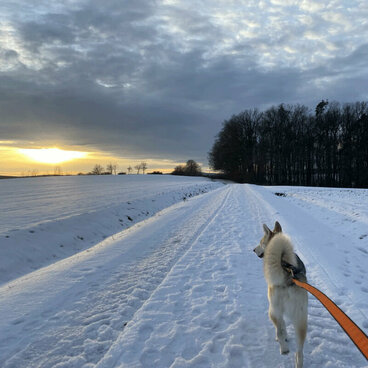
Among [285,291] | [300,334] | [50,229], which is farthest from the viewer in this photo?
[50,229]

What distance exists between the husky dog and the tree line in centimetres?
5797

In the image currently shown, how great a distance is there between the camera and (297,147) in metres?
60.3

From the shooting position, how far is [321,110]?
58656 mm

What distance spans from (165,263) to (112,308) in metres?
2.16

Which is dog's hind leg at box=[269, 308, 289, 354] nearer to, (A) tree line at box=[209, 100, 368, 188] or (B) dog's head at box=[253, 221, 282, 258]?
(B) dog's head at box=[253, 221, 282, 258]

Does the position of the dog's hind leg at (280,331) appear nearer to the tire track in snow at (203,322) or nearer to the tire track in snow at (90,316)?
the tire track in snow at (203,322)

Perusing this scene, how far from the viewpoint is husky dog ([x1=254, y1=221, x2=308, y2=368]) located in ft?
8.68

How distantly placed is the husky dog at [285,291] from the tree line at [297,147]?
190 feet

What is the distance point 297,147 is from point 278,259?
64440 mm

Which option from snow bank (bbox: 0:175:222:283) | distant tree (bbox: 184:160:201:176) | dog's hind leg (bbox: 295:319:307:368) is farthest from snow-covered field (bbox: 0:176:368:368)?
distant tree (bbox: 184:160:201:176)

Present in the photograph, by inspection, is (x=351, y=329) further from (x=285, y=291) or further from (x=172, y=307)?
(x=172, y=307)

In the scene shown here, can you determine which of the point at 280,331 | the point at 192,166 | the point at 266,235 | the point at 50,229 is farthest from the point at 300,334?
the point at 192,166

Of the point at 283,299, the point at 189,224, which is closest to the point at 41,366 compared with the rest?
the point at 283,299

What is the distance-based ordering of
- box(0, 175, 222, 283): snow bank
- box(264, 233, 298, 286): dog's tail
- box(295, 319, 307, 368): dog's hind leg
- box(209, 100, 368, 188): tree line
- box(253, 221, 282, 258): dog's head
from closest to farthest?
box(295, 319, 307, 368): dog's hind leg
box(264, 233, 298, 286): dog's tail
box(253, 221, 282, 258): dog's head
box(0, 175, 222, 283): snow bank
box(209, 100, 368, 188): tree line
